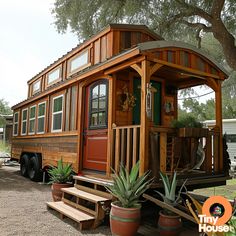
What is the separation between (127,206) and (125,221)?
8.0 inches

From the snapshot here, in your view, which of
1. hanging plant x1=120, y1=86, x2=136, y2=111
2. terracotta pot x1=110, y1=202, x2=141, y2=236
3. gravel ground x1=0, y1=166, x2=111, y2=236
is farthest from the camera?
hanging plant x1=120, y1=86, x2=136, y2=111

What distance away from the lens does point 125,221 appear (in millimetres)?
3451

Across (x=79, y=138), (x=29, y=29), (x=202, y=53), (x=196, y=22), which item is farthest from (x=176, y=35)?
(x=79, y=138)

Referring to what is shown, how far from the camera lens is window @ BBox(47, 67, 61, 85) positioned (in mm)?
8055

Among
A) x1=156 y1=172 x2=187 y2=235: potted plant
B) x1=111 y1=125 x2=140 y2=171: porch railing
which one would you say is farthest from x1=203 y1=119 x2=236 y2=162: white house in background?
x1=156 y1=172 x2=187 y2=235: potted plant

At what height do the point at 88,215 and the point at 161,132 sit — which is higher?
the point at 161,132

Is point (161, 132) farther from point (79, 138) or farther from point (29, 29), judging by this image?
point (29, 29)

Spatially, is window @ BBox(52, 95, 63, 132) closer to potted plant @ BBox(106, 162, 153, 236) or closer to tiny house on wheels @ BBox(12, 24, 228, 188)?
tiny house on wheels @ BBox(12, 24, 228, 188)

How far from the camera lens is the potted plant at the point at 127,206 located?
3465 mm

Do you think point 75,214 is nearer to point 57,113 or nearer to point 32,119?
point 57,113

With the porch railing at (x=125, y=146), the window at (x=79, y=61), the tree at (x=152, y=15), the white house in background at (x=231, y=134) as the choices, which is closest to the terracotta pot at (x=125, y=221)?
the porch railing at (x=125, y=146)

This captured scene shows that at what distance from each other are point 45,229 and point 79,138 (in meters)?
2.23

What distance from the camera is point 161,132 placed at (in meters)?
4.18

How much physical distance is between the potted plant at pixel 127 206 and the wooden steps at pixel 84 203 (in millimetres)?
383
